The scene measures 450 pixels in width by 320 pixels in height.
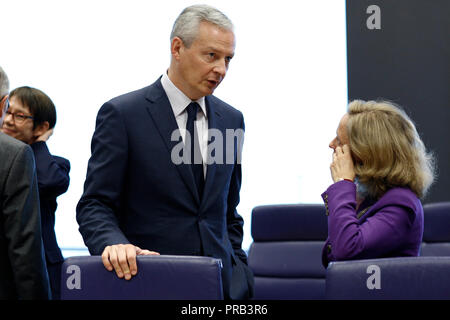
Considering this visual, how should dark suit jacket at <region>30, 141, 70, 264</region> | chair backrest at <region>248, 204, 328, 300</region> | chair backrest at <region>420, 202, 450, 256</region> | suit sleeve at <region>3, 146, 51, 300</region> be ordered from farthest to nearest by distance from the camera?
1. chair backrest at <region>248, 204, 328, 300</region>
2. chair backrest at <region>420, 202, 450, 256</region>
3. dark suit jacket at <region>30, 141, 70, 264</region>
4. suit sleeve at <region>3, 146, 51, 300</region>

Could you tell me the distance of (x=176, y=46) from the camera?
2.01 metres

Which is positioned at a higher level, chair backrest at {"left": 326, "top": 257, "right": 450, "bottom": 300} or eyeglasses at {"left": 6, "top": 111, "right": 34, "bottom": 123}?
eyeglasses at {"left": 6, "top": 111, "right": 34, "bottom": 123}

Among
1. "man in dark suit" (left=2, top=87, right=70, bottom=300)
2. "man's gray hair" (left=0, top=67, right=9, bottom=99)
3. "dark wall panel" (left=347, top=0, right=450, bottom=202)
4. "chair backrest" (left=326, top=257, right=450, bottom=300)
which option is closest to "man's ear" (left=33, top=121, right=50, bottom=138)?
"man in dark suit" (left=2, top=87, right=70, bottom=300)

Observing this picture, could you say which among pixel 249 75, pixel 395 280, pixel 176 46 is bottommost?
pixel 395 280

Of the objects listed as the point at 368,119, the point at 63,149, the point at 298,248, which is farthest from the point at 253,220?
the point at 368,119

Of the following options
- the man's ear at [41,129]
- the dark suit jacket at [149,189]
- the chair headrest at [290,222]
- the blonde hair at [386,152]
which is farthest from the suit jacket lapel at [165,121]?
the chair headrest at [290,222]

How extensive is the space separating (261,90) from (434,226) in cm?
144

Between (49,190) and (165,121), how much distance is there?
3.39 feet

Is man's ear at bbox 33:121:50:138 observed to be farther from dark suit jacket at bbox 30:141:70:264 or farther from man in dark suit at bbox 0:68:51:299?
man in dark suit at bbox 0:68:51:299

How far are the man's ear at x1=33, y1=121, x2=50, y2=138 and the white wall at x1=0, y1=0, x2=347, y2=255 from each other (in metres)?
1.44

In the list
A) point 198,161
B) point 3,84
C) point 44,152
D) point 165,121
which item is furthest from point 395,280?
point 44,152

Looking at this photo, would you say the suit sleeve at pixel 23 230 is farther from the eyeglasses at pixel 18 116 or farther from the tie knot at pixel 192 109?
the eyeglasses at pixel 18 116

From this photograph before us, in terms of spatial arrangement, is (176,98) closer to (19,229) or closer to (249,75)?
(19,229)

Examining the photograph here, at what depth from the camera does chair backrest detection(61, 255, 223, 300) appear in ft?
4.77
